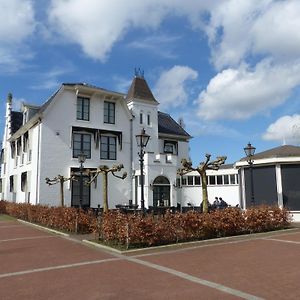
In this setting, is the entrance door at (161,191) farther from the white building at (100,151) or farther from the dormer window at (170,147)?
the dormer window at (170,147)

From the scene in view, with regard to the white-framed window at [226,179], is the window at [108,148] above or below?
above

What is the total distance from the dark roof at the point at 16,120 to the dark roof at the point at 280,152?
26592 millimetres

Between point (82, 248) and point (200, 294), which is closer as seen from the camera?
point (200, 294)

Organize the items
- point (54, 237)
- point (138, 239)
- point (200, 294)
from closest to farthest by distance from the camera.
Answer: point (200, 294)
point (138, 239)
point (54, 237)

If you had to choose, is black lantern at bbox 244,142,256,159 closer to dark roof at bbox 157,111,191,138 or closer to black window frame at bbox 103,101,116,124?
black window frame at bbox 103,101,116,124

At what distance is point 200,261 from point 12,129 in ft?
113

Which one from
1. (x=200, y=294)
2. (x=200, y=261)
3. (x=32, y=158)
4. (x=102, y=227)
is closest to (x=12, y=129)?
(x=32, y=158)

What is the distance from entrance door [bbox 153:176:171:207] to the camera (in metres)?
32.5

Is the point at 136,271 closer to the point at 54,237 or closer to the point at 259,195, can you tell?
the point at 54,237

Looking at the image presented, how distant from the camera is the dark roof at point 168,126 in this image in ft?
126

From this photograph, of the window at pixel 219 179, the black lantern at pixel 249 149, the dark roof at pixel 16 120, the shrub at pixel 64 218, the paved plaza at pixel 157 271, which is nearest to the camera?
the paved plaza at pixel 157 271

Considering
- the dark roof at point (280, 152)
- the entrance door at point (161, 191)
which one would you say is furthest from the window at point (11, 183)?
the dark roof at point (280, 152)

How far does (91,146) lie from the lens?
31922 millimetres

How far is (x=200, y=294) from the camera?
22.2 feet
